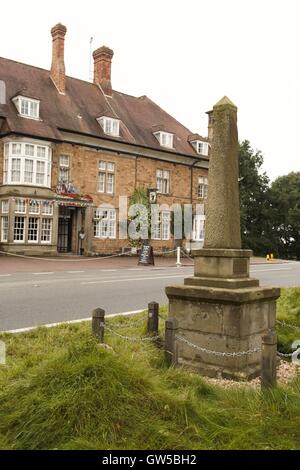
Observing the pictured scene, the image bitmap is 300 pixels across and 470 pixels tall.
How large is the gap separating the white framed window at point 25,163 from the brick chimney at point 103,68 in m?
10.8

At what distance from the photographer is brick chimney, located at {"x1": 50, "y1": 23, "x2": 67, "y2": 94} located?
3167 cm

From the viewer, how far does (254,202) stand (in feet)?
176

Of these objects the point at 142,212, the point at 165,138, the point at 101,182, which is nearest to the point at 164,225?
the point at 165,138

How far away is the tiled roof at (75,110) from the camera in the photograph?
1113 inches

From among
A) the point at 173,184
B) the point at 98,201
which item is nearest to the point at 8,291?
the point at 98,201

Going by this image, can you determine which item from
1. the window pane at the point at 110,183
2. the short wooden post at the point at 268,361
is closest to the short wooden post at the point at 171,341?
the short wooden post at the point at 268,361

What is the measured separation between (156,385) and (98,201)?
92.6 ft

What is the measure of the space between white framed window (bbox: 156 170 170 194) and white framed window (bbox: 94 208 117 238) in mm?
4973

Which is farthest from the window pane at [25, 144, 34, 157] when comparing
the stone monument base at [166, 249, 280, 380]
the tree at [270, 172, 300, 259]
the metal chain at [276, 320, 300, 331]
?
the tree at [270, 172, 300, 259]

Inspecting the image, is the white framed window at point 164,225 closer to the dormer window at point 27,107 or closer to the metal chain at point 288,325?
the dormer window at point 27,107

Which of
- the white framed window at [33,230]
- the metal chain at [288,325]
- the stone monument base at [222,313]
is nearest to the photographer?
the stone monument base at [222,313]

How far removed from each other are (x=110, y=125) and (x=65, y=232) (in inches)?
317

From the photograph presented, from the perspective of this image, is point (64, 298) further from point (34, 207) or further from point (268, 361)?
point (34, 207)

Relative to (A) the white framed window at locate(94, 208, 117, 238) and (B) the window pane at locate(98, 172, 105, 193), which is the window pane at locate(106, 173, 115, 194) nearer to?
(B) the window pane at locate(98, 172, 105, 193)
